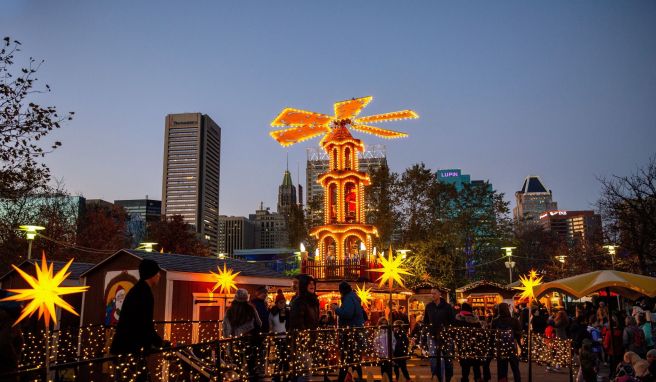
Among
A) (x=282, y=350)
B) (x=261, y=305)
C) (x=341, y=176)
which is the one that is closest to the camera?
(x=282, y=350)

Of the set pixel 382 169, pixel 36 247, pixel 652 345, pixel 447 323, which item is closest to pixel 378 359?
pixel 447 323

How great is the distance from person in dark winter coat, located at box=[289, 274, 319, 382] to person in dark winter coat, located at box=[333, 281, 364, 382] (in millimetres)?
737

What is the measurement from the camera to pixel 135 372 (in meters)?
6.08

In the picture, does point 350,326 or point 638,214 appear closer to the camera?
point 350,326

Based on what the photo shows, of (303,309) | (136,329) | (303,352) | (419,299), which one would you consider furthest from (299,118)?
(136,329)

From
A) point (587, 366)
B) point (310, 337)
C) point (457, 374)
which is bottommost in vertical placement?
point (457, 374)

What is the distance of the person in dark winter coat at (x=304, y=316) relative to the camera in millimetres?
9430

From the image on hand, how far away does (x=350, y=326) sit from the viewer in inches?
421

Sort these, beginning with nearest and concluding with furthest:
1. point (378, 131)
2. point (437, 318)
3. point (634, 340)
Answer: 1. point (437, 318)
2. point (634, 340)
3. point (378, 131)

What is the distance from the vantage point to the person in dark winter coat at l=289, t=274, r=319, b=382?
371 inches

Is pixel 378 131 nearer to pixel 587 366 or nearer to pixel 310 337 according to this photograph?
pixel 587 366

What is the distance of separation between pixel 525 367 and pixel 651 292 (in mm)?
6304

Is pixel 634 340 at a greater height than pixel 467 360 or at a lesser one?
greater

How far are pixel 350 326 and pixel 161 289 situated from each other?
7977mm
